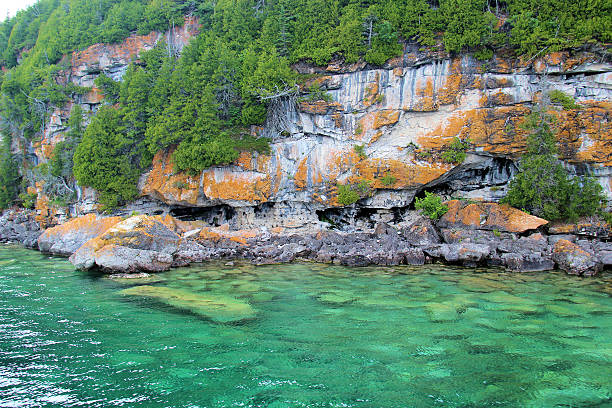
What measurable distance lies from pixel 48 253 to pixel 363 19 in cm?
2533

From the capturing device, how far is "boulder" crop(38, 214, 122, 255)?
23.3 m

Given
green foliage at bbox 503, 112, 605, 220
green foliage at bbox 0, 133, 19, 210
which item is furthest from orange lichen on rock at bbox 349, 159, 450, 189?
green foliage at bbox 0, 133, 19, 210

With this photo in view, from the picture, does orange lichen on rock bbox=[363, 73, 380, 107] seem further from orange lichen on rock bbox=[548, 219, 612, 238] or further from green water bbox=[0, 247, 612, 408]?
green water bbox=[0, 247, 612, 408]

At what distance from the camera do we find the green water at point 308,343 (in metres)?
6.45

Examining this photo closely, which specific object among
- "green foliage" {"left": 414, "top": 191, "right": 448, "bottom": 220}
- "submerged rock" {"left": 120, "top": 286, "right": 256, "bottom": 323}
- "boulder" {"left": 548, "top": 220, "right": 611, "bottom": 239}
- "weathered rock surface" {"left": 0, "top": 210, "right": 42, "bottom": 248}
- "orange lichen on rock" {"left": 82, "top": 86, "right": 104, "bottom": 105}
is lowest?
"weathered rock surface" {"left": 0, "top": 210, "right": 42, "bottom": 248}

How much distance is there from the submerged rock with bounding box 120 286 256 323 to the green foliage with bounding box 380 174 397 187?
13933mm

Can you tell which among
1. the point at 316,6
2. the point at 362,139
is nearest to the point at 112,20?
the point at 316,6

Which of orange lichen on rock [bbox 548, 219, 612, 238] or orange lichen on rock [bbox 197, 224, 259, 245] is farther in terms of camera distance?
orange lichen on rock [bbox 197, 224, 259, 245]

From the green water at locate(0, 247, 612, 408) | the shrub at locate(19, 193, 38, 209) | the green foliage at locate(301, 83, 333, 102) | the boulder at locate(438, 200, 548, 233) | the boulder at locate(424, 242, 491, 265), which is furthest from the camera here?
the shrub at locate(19, 193, 38, 209)

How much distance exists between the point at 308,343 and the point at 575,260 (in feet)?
45.0

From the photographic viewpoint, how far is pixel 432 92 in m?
22.8

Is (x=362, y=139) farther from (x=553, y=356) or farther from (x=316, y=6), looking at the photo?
(x=553, y=356)

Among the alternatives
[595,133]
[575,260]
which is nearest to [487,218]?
[575,260]

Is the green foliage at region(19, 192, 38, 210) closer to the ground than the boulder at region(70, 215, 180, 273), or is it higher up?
higher up
